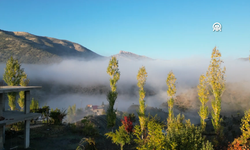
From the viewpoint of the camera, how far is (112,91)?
2644 cm

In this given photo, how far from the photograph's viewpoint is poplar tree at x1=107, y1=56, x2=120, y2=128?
25.0 meters

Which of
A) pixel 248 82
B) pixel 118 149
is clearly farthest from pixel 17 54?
pixel 248 82

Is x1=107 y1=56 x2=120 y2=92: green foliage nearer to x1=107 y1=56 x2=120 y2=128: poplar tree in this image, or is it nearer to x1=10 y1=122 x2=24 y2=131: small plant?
x1=107 y1=56 x2=120 y2=128: poplar tree

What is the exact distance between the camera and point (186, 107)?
5547 centimetres

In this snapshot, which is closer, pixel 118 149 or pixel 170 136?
pixel 170 136

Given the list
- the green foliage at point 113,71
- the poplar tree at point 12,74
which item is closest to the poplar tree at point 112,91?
the green foliage at point 113,71

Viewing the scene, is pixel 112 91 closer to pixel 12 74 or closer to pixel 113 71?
pixel 113 71

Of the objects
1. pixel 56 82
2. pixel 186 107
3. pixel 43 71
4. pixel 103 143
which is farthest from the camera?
pixel 56 82

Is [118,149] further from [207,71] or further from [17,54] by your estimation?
[17,54]

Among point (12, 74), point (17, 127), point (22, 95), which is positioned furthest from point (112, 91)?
point (12, 74)

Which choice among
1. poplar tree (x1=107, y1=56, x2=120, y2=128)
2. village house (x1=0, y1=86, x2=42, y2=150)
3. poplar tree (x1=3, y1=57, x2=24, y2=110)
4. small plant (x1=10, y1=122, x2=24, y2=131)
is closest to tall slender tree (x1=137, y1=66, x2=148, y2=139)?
poplar tree (x1=107, y1=56, x2=120, y2=128)

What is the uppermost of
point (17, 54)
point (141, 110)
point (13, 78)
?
point (17, 54)

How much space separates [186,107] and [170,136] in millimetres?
47242

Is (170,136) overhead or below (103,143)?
overhead
